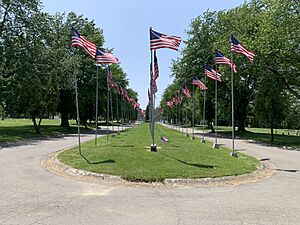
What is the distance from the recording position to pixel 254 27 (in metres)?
31.8

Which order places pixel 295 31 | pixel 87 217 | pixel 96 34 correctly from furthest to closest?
pixel 96 34
pixel 295 31
pixel 87 217

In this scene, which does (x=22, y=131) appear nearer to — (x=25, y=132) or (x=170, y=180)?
(x=25, y=132)

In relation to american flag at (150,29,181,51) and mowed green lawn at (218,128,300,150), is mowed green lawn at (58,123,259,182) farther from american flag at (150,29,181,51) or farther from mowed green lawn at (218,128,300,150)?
mowed green lawn at (218,128,300,150)

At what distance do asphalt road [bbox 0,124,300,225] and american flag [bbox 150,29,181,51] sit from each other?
6600mm

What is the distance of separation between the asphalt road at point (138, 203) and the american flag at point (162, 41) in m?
6.60

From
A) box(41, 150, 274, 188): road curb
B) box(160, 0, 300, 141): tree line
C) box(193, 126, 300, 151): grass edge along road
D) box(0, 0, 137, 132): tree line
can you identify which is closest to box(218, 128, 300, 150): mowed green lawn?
box(193, 126, 300, 151): grass edge along road

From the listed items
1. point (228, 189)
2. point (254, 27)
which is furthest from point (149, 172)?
point (254, 27)

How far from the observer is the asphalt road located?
6.27 meters

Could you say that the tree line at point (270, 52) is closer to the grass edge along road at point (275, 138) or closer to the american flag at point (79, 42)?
the grass edge along road at point (275, 138)

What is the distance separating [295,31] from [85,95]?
29.8 m

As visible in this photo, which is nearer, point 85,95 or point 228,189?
point 228,189

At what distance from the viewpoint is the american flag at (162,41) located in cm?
1377

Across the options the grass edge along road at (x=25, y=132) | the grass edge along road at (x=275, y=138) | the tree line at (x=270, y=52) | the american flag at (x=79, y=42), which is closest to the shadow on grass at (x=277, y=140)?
the grass edge along road at (x=275, y=138)

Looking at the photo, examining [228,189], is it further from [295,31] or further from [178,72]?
[178,72]
